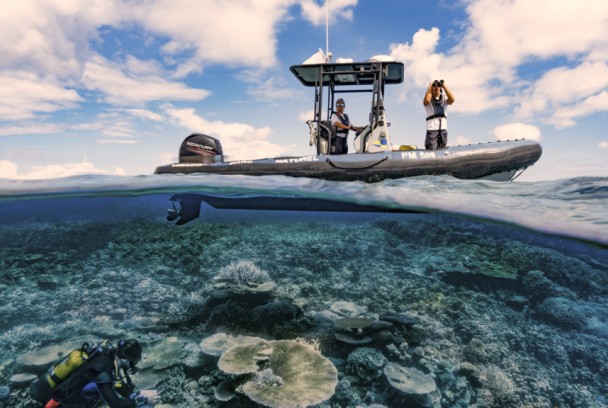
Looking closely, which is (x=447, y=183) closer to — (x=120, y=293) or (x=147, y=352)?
(x=147, y=352)

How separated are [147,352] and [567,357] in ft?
26.6

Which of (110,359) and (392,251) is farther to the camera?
(392,251)

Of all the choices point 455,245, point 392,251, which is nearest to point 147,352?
point 392,251

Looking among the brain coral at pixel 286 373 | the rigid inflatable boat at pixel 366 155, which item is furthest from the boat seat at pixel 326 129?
the brain coral at pixel 286 373

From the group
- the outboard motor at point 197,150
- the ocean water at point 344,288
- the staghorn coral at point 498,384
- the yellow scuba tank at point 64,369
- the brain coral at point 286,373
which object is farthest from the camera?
the outboard motor at point 197,150

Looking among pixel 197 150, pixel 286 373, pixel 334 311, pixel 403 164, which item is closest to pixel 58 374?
pixel 286 373

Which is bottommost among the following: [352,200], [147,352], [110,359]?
[147,352]

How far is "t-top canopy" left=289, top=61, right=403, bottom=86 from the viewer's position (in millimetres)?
8760

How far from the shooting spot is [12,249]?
48.8ft

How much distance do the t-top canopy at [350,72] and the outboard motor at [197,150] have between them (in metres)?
3.03

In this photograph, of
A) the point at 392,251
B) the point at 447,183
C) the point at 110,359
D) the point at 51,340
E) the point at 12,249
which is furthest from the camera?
Answer: the point at 12,249

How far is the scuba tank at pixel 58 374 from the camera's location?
446 centimetres

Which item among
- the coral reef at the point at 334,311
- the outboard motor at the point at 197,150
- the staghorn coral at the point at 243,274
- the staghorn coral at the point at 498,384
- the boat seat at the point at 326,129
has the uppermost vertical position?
the boat seat at the point at 326,129

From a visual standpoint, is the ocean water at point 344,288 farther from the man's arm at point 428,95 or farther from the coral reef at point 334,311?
the man's arm at point 428,95
